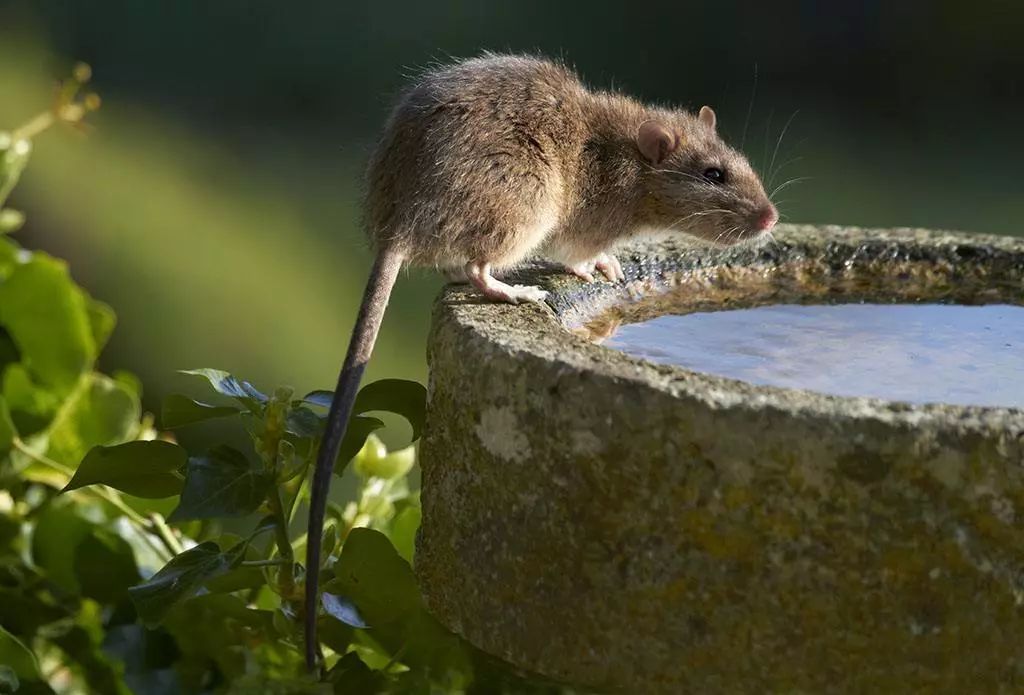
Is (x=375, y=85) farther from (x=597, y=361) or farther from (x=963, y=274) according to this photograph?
(x=597, y=361)

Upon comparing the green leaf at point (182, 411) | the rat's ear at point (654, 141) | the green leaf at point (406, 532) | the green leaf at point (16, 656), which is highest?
the rat's ear at point (654, 141)

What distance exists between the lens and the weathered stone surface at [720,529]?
1.54m

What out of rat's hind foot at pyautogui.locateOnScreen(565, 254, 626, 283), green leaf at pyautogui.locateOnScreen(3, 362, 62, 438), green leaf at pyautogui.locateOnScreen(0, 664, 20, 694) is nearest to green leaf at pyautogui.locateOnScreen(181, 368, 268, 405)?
green leaf at pyautogui.locateOnScreen(0, 664, 20, 694)

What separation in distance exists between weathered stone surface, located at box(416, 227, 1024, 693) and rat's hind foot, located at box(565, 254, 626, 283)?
70cm

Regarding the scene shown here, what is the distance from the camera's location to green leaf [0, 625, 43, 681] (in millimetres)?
2393

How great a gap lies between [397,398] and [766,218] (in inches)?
40.9

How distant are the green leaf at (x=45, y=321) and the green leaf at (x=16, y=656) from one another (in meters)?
0.73

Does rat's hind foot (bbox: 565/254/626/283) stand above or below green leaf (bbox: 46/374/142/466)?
above

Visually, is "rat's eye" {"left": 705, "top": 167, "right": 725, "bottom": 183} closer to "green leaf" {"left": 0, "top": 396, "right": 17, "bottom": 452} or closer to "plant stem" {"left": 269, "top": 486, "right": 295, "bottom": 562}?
"plant stem" {"left": 269, "top": 486, "right": 295, "bottom": 562}

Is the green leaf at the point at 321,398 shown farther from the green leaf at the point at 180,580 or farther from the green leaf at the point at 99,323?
the green leaf at the point at 99,323

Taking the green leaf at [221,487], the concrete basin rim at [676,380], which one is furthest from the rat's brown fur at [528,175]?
the green leaf at [221,487]

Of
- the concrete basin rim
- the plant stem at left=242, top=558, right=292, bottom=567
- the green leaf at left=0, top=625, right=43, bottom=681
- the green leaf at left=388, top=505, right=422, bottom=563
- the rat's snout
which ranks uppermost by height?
the rat's snout

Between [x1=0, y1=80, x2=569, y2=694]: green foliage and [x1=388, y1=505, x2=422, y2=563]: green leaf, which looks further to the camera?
[x1=388, y1=505, x2=422, y2=563]: green leaf

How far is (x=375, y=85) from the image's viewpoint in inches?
183
